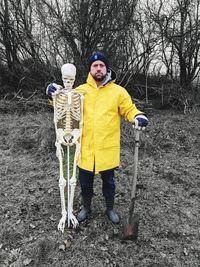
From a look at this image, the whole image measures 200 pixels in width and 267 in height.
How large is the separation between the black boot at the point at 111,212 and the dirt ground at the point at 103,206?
65 mm

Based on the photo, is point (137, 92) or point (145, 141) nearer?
point (145, 141)

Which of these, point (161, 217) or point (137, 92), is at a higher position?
point (137, 92)

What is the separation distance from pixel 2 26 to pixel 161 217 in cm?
657

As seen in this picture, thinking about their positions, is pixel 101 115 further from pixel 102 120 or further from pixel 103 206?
pixel 103 206

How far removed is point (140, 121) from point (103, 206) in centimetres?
145

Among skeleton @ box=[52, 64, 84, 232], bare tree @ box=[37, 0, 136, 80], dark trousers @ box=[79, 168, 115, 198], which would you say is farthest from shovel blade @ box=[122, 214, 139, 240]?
bare tree @ box=[37, 0, 136, 80]

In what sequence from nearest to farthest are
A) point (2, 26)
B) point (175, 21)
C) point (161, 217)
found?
point (161, 217), point (175, 21), point (2, 26)

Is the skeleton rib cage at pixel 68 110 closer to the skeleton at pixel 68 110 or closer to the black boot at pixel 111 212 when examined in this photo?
the skeleton at pixel 68 110

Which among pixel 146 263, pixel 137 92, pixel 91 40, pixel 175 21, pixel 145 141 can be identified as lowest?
pixel 146 263

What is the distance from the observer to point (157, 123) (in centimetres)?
715

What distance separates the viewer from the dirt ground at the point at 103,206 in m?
3.22

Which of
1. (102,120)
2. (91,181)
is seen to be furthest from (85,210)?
(102,120)

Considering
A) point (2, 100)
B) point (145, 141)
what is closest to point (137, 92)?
point (145, 141)

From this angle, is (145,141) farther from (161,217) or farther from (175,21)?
(175,21)
